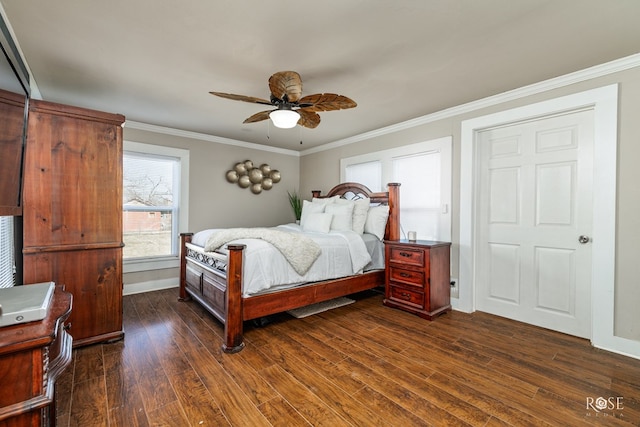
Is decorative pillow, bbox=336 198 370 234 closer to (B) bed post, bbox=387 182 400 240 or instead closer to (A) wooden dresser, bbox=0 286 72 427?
(B) bed post, bbox=387 182 400 240

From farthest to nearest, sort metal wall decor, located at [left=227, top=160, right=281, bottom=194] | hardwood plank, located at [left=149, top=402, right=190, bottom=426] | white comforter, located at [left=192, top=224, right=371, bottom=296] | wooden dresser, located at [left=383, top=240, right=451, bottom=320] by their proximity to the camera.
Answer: metal wall decor, located at [left=227, top=160, right=281, bottom=194]
wooden dresser, located at [left=383, top=240, right=451, bottom=320]
white comforter, located at [left=192, top=224, right=371, bottom=296]
hardwood plank, located at [left=149, top=402, right=190, bottom=426]

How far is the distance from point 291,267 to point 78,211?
1829 millimetres

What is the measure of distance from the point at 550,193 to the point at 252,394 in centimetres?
321

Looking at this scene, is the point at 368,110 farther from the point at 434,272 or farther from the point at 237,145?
the point at 237,145

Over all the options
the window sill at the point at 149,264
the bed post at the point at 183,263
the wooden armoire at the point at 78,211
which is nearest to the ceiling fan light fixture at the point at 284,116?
the wooden armoire at the point at 78,211

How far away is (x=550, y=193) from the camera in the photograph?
9.39 feet

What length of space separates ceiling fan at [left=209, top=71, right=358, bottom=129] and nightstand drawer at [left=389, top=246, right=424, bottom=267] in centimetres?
176

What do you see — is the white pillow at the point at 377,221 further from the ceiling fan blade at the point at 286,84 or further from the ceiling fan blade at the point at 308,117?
the ceiling fan blade at the point at 286,84

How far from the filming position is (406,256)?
3334 millimetres

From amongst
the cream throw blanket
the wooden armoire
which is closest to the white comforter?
the cream throw blanket

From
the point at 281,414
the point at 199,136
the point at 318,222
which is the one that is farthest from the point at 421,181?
the point at 199,136

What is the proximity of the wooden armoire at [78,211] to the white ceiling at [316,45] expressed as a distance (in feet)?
1.88

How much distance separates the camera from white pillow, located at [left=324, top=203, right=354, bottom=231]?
12.8 ft

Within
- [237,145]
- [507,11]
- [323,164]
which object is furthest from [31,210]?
[323,164]
